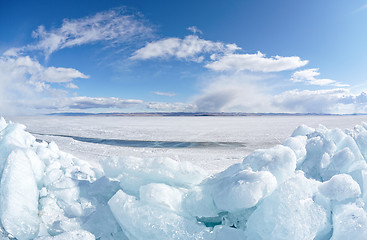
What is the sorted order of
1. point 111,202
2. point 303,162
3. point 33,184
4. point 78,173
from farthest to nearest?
point 78,173
point 303,162
point 33,184
point 111,202

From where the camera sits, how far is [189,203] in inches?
79.6

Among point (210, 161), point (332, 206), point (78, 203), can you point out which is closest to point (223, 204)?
point (332, 206)

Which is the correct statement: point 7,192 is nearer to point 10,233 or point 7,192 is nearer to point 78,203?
point 10,233

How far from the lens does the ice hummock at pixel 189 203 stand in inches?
69.4

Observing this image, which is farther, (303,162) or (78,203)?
(303,162)

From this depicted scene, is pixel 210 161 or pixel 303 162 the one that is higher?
pixel 303 162

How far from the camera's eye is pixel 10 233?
2.02 metres

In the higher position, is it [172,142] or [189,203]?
[189,203]

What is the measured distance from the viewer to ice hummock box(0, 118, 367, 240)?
176 cm

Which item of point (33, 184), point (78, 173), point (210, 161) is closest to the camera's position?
point (33, 184)

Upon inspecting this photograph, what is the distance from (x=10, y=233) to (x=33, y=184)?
1.62ft

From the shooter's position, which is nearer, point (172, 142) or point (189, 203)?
point (189, 203)

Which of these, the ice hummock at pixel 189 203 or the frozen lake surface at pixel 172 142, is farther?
the frozen lake surface at pixel 172 142

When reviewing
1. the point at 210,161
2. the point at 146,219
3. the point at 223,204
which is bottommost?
the point at 210,161
